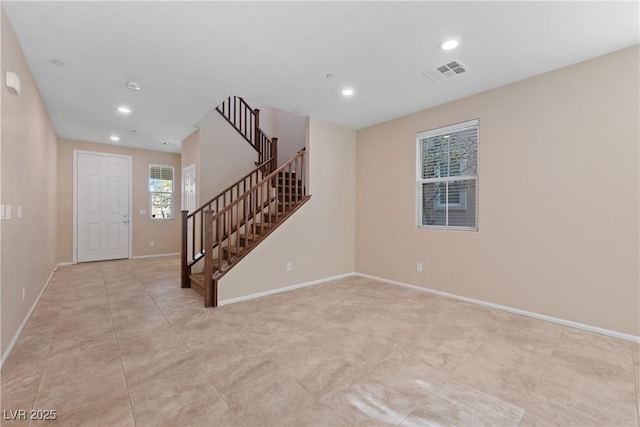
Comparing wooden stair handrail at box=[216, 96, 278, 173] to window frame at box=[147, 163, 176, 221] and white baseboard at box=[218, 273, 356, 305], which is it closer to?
white baseboard at box=[218, 273, 356, 305]

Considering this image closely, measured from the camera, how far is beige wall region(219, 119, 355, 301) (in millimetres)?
3871

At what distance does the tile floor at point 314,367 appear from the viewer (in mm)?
1647

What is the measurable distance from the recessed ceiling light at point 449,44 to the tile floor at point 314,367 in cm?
268

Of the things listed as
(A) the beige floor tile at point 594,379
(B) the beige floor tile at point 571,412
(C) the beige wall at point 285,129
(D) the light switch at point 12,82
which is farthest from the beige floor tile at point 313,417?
(C) the beige wall at point 285,129

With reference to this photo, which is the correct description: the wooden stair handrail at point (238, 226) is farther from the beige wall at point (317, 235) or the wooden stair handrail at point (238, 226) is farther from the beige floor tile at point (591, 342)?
the beige floor tile at point (591, 342)

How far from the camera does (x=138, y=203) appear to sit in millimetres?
6828

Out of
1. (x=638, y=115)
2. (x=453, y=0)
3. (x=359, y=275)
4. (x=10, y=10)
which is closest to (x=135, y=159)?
(x=10, y=10)

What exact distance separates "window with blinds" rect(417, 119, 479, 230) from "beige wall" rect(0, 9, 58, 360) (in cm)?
448

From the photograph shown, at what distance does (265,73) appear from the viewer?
10.2 feet

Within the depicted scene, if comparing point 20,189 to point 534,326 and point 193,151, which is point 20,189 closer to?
point 193,151

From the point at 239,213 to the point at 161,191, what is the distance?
11.2 feet

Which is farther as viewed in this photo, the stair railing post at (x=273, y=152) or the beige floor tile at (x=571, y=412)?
the stair railing post at (x=273, y=152)

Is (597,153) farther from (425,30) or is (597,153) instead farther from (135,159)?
(135,159)

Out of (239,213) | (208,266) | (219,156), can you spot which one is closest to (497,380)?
(208,266)
